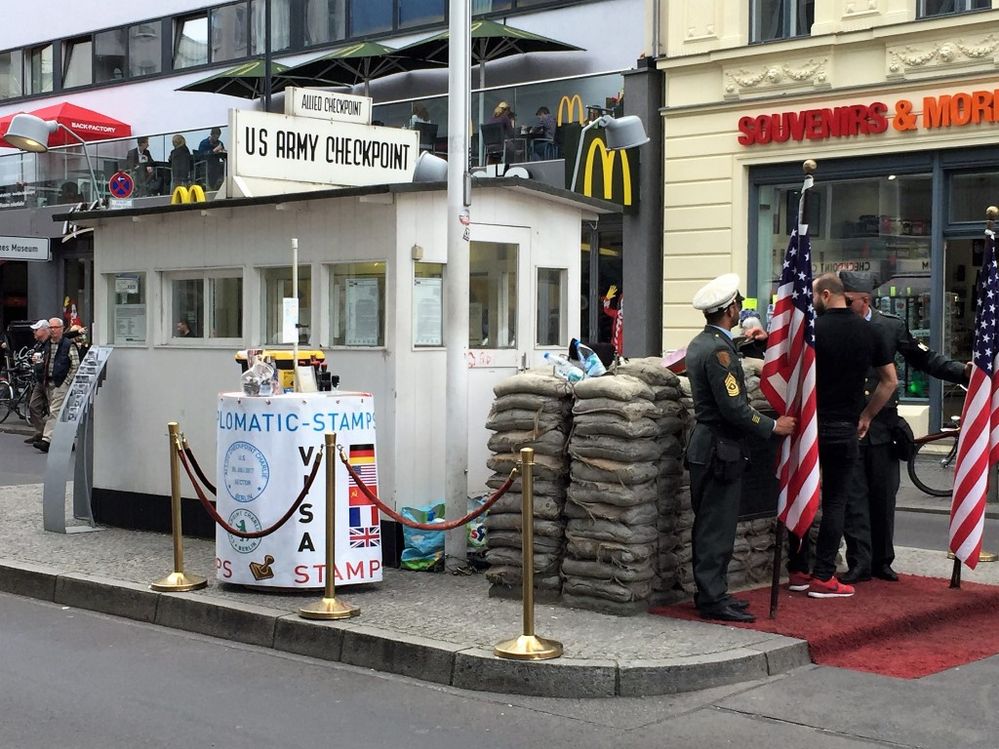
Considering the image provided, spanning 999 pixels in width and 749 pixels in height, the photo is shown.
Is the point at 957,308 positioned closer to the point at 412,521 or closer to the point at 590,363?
the point at 590,363

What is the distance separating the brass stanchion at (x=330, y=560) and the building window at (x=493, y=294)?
2364 millimetres

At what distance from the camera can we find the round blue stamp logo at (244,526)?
875 centimetres

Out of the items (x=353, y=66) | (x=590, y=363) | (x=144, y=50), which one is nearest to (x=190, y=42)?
(x=144, y=50)

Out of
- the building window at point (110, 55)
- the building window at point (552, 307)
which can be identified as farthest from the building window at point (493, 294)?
the building window at point (110, 55)

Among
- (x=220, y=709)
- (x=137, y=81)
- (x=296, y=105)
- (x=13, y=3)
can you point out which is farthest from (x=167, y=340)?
(x=13, y=3)

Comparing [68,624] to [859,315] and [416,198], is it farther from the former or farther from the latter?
[859,315]

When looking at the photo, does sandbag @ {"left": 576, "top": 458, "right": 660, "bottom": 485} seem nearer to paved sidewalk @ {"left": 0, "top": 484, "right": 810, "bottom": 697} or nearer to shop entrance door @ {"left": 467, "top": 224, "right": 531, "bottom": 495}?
paved sidewalk @ {"left": 0, "top": 484, "right": 810, "bottom": 697}

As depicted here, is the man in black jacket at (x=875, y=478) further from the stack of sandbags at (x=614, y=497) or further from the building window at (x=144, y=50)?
the building window at (x=144, y=50)

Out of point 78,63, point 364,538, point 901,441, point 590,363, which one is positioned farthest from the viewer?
point 78,63

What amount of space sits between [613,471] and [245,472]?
2416mm

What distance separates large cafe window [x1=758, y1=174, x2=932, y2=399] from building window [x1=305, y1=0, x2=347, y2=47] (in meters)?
13.2

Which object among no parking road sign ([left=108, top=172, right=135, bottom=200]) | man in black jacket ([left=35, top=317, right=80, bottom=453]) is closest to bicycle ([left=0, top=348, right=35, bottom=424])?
no parking road sign ([left=108, top=172, right=135, bottom=200])

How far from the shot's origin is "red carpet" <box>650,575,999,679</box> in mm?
7480

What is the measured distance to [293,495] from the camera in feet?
28.6
